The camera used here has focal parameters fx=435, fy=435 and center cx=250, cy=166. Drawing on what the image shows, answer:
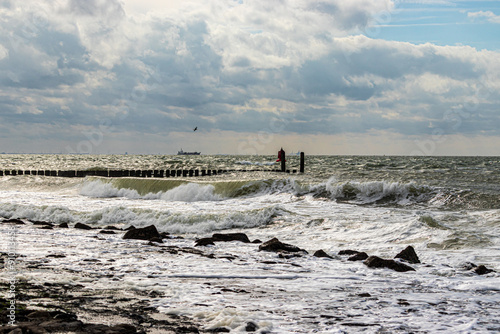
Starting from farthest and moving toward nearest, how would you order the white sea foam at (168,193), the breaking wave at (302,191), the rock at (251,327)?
the white sea foam at (168,193) → the breaking wave at (302,191) → the rock at (251,327)

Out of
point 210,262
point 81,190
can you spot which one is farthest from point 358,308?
point 81,190

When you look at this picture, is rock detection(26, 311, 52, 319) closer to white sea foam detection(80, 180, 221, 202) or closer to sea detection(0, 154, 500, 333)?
sea detection(0, 154, 500, 333)

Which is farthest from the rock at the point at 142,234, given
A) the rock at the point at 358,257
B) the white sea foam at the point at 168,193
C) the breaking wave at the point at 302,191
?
the white sea foam at the point at 168,193

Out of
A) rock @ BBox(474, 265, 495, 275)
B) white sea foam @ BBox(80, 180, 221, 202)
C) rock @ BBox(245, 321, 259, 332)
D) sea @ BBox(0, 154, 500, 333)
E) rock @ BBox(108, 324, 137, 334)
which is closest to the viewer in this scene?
rock @ BBox(108, 324, 137, 334)

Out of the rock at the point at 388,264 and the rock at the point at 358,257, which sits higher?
the rock at the point at 388,264

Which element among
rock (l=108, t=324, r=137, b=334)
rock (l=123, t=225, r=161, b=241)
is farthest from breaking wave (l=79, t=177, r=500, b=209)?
rock (l=108, t=324, r=137, b=334)

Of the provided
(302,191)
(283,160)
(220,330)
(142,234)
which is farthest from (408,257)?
(283,160)

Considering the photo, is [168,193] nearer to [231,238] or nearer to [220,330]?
[231,238]

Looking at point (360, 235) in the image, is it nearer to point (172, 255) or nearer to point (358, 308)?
point (172, 255)

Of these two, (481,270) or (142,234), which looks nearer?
(481,270)

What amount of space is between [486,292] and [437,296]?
0.88 m

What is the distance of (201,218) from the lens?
50.9 feet

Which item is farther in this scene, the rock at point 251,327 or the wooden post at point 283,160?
the wooden post at point 283,160

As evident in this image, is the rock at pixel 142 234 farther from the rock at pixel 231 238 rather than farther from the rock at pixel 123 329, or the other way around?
the rock at pixel 123 329
